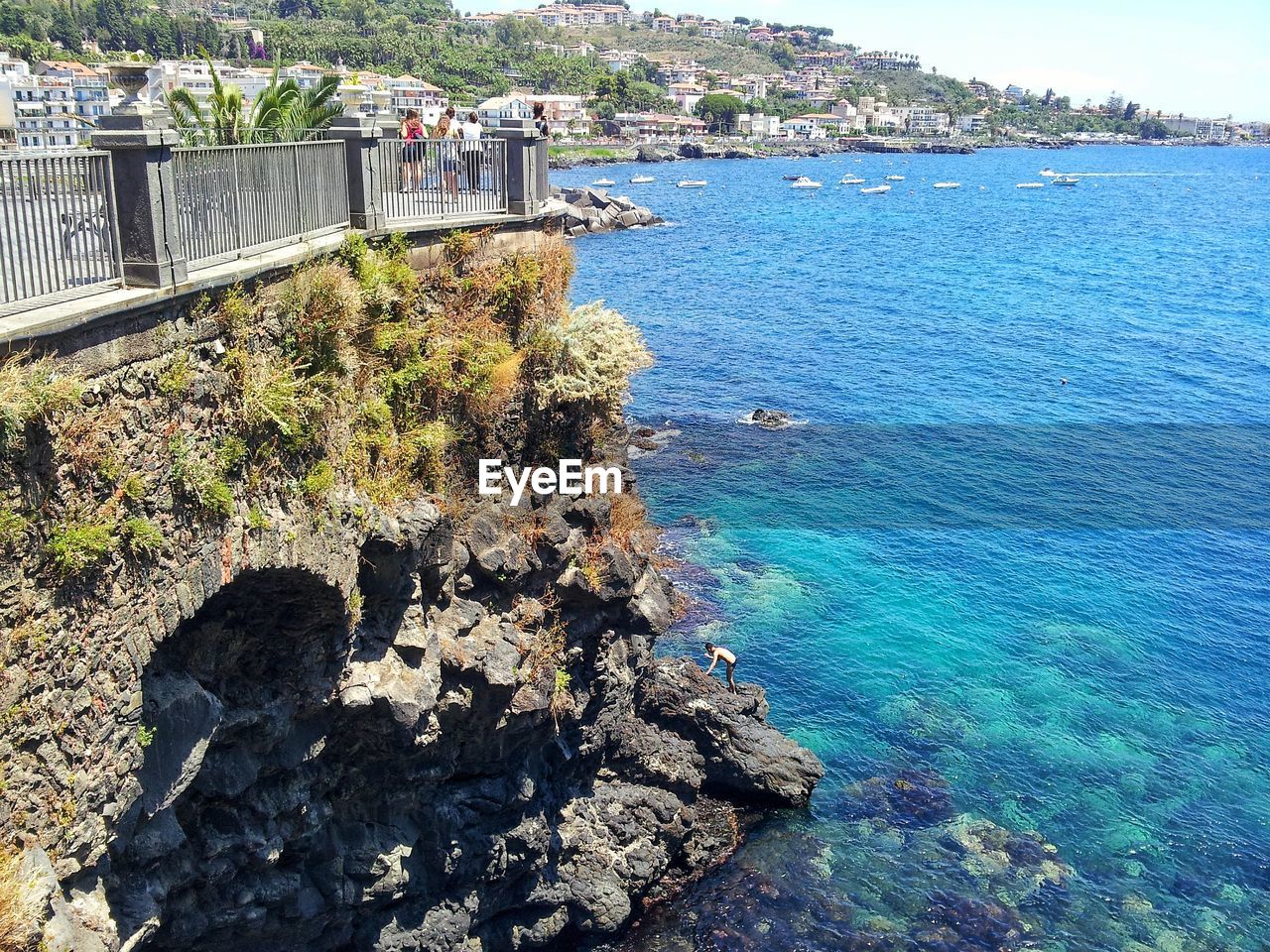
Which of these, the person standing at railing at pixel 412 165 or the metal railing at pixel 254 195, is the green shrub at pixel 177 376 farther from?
the person standing at railing at pixel 412 165

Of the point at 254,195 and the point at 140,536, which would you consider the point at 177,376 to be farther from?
the point at 254,195

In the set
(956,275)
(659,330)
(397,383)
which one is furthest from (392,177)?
(956,275)

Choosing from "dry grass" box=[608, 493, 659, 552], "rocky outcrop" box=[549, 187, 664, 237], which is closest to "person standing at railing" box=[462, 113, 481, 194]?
"dry grass" box=[608, 493, 659, 552]

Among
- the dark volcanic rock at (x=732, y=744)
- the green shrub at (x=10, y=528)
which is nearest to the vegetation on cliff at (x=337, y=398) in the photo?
the green shrub at (x=10, y=528)

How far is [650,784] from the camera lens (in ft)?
64.3

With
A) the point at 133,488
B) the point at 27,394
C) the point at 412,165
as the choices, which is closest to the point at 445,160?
the point at 412,165

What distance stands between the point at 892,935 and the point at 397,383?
12193mm

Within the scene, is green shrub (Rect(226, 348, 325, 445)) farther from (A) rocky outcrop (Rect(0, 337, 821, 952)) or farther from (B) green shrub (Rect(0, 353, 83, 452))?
(B) green shrub (Rect(0, 353, 83, 452))

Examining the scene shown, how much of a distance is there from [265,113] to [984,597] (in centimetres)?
2176

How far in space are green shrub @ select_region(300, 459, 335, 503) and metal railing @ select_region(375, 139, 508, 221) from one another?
4.74m

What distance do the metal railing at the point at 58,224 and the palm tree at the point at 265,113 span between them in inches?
220

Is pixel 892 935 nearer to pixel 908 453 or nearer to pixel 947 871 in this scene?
pixel 947 871

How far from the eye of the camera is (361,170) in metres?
14.7

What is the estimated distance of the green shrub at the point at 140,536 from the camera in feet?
31.6
